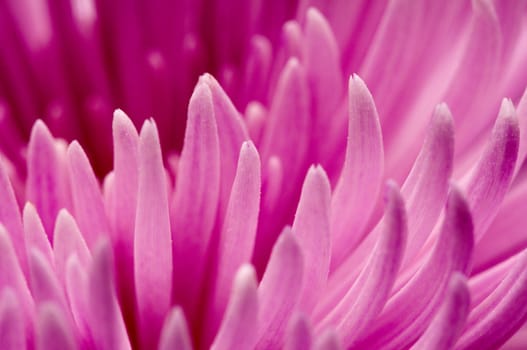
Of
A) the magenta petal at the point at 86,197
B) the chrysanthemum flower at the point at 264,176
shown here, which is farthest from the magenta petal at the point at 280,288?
the magenta petal at the point at 86,197

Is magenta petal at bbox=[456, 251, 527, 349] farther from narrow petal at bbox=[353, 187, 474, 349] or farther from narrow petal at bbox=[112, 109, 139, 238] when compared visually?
narrow petal at bbox=[112, 109, 139, 238]

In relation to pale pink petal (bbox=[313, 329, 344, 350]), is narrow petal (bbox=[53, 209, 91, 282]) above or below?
above

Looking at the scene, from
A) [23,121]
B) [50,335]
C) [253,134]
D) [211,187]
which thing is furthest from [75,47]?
[50,335]

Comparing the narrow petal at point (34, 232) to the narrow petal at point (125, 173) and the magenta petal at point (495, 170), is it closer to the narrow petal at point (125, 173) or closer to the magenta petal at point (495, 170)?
the narrow petal at point (125, 173)

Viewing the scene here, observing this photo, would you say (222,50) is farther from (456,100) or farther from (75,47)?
(456,100)

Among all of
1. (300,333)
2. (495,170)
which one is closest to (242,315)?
(300,333)

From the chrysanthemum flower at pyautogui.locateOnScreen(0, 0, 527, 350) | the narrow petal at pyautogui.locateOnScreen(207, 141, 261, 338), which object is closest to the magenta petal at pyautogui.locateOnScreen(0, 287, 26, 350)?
the chrysanthemum flower at pyautogui.locateOnScreen(0, 0, 527, 350)

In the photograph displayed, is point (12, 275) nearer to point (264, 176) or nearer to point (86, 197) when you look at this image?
point (86, 197)
